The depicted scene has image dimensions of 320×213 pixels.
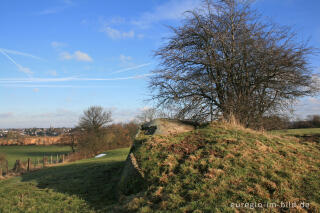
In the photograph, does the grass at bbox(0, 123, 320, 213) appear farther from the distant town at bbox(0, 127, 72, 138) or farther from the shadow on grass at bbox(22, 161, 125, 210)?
the distant town at bbox(0, 127, 72, 138)

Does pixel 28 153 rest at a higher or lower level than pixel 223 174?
lower

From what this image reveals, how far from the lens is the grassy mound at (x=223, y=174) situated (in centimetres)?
476

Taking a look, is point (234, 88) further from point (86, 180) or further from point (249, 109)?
point (86, 180)

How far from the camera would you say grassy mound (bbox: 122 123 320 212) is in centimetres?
476

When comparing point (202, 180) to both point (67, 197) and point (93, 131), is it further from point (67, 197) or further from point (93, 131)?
point (93, 131)


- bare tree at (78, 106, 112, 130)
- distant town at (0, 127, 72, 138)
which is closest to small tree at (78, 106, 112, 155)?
bare tree at (78, 106, 112, 130)

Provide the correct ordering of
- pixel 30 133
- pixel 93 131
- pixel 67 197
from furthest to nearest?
pixel 30 133 < pixel 93 131 < pixel 67 197

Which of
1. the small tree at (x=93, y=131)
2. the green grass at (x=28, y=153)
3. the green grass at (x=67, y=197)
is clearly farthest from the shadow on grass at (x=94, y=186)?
the green grass at (x=28, y=153)

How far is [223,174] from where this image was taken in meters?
5.74

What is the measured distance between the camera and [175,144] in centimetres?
810

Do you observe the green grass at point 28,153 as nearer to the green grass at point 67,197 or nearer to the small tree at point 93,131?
the small tree at point 93,131

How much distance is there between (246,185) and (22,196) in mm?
8295

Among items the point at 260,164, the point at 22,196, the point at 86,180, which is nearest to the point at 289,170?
the point at 260,164

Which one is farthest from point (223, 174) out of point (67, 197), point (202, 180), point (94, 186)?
point (94, 186)
